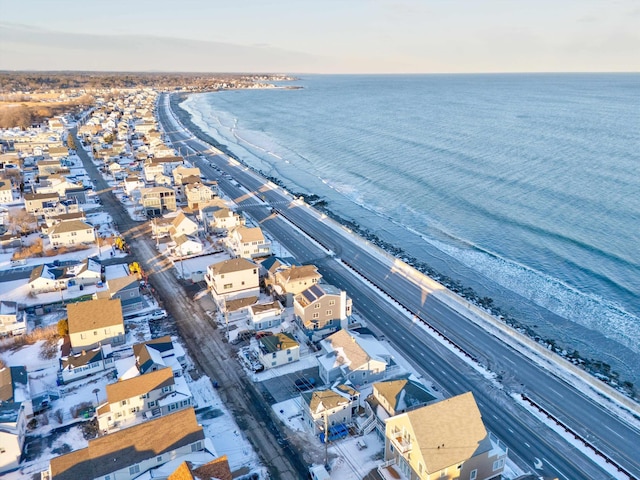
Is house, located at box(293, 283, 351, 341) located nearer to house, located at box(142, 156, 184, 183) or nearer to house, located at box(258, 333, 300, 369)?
house, located at box(258, 333, 300, 369)

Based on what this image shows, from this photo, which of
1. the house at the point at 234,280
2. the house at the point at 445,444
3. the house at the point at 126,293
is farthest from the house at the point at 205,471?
the house at the point at 126,293

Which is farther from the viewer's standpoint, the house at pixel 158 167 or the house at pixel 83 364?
the house at pixel 158 167

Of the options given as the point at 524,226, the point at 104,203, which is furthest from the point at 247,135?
the point at 524,226

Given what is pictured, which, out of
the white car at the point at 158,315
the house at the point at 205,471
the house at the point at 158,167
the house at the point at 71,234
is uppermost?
the house at the point at 158,167

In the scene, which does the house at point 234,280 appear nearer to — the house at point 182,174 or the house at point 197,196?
the house at point 197,196

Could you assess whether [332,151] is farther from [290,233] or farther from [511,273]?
[511,273]

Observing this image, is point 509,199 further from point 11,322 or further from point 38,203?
point 38,203
